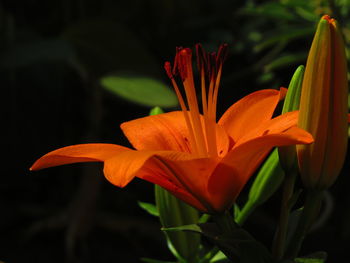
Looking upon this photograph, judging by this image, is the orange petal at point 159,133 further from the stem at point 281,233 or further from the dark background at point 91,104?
the dark background at point 91,104

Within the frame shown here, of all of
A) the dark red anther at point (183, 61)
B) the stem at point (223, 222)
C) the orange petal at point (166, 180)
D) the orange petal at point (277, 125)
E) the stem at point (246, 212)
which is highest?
the dark red anther at point (183, 61)

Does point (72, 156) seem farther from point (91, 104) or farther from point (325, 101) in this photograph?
point (91, 104)

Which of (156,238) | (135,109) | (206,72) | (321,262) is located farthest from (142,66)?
(321,262)

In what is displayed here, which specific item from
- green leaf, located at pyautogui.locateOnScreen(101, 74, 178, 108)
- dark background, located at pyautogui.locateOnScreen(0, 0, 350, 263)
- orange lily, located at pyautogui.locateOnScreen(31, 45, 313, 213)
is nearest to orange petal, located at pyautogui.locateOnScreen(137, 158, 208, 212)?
orange lily, located at pyautogui.locateOnScreen(31, 45, 313, 213)

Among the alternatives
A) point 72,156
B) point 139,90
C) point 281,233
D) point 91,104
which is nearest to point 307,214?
point 281,233

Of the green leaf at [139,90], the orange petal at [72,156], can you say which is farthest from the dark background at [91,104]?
the orange petal at [72,156]

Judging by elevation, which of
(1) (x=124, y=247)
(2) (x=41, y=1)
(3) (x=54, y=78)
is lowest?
(1) (x=124, y=247)

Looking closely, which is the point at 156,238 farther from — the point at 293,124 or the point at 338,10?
the point at 293,124
